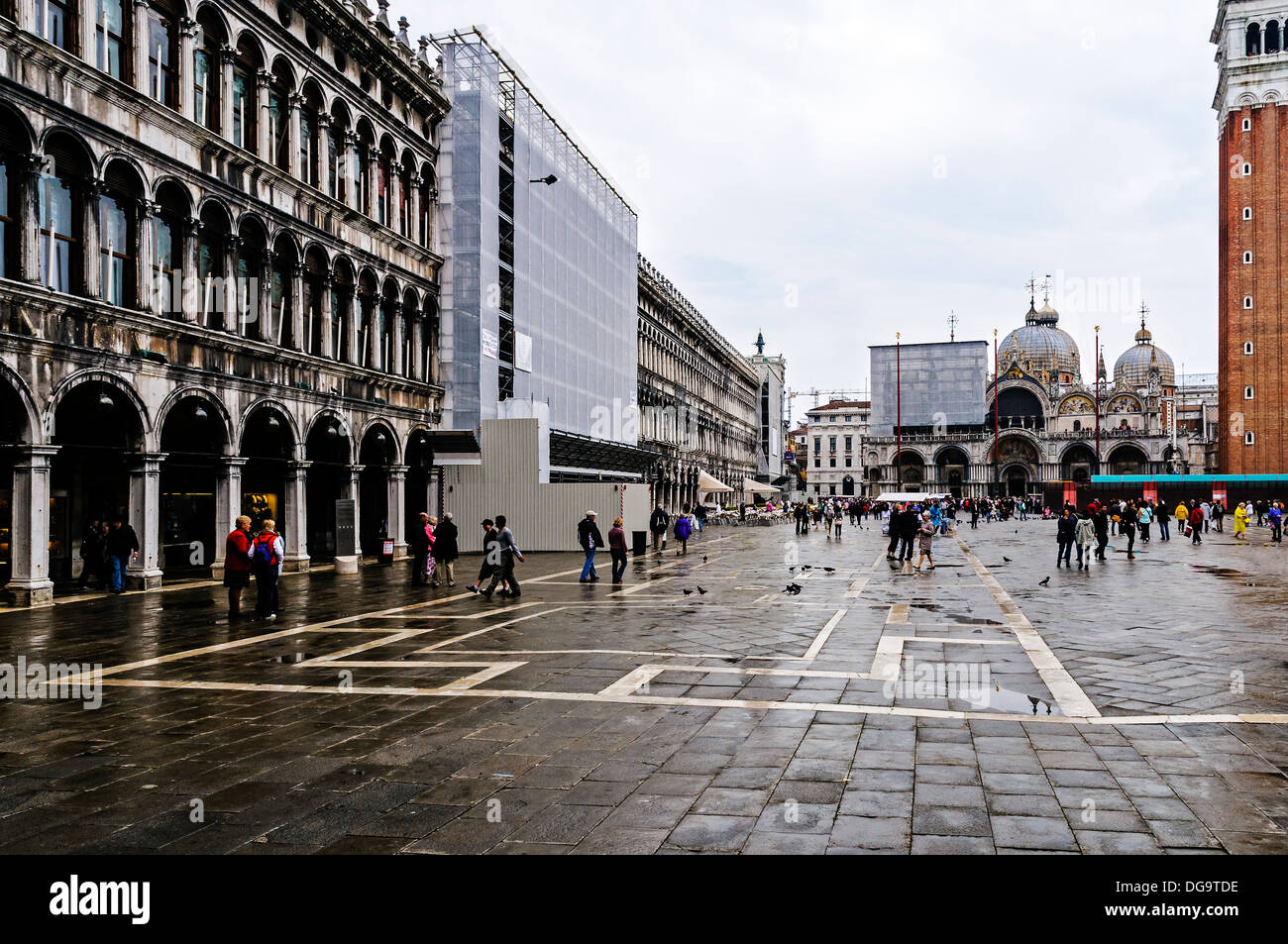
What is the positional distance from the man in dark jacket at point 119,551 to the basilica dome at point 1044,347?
379 feet

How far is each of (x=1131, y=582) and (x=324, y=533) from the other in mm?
22114

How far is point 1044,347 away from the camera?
396 ft

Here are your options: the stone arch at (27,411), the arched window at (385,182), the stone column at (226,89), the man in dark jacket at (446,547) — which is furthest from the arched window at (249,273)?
the man in dark jacket at (446,547)

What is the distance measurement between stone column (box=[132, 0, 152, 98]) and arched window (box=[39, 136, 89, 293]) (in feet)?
7.25

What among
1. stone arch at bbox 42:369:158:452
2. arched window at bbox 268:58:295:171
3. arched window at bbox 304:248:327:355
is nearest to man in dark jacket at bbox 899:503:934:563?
arched window at bbox 304:248:327:355

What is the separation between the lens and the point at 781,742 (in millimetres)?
6664

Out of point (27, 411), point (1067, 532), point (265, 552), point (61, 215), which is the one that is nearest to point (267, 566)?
point (265, 552)

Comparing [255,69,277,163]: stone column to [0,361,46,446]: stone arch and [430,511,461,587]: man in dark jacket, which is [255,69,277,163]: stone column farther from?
[430,511,461,587]: man in dark jacket

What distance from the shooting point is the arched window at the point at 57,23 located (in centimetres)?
1583

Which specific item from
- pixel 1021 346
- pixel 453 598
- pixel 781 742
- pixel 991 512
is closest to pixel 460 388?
pixel 453 598

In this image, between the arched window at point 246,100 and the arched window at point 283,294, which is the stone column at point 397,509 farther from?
the arched window at point 246,100

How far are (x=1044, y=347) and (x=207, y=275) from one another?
388 ft

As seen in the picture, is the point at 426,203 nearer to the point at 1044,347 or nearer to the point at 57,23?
the point at 57,23

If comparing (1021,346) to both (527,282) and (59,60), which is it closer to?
(527,282)
